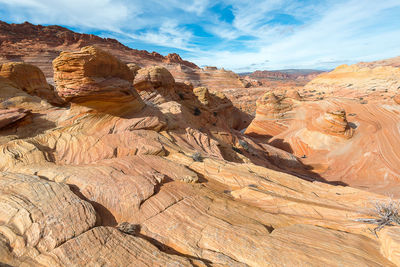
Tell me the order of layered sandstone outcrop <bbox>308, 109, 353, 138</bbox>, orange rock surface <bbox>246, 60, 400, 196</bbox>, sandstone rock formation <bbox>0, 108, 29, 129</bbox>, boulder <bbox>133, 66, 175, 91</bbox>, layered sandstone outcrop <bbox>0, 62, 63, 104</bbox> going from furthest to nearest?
layered sandstone outcrop <bbox>308, 109, 353, 138</bbox>
layered sandstone outcrop <bbox>0, 62, 63, 104</bbox>
boulder <bbox>133, 66, 175, 91</bbox>
orange rock surface <bbox>246, 60, 400, 196</bbox>
sandstone rock formation <bbox>0, 108, 29, 129</bbox>

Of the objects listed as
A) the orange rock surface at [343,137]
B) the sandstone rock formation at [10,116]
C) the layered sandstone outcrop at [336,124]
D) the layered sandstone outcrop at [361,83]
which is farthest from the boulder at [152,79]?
the layered sandstone outcrop at [361,83]

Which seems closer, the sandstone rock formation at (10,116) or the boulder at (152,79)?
the sandstone rock formation at (10,116)

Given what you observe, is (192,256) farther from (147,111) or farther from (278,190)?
(147,111)

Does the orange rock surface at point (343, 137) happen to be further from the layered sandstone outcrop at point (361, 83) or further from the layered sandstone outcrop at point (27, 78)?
the layered sandstone outcrop at point (27, 78)

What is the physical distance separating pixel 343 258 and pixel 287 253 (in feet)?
2.93

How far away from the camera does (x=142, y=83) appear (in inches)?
551

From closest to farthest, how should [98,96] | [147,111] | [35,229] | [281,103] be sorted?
[35,229] < [98,96] < [147,111] < [281,103]

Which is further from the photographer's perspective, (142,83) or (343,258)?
(142,83)

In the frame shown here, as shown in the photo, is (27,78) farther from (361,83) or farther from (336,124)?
(361,83)

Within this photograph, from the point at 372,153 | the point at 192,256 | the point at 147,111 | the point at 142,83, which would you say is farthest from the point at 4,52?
the point at 372,153

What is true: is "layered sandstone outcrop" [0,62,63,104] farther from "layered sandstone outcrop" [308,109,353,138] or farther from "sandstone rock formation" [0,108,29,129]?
"layered sandstone outcrop" [308,109,353,138]

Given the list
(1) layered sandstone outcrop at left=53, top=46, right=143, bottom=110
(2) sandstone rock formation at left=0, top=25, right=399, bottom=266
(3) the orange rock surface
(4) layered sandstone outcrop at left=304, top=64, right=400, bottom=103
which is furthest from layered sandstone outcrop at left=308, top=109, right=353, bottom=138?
(1) layered sandstone outcrop at left=53, top=46, right=143, bottom=110

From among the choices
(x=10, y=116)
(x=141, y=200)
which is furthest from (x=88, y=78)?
(x=10, y=116)

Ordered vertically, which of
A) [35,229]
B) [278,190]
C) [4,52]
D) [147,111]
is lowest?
[278,190]
